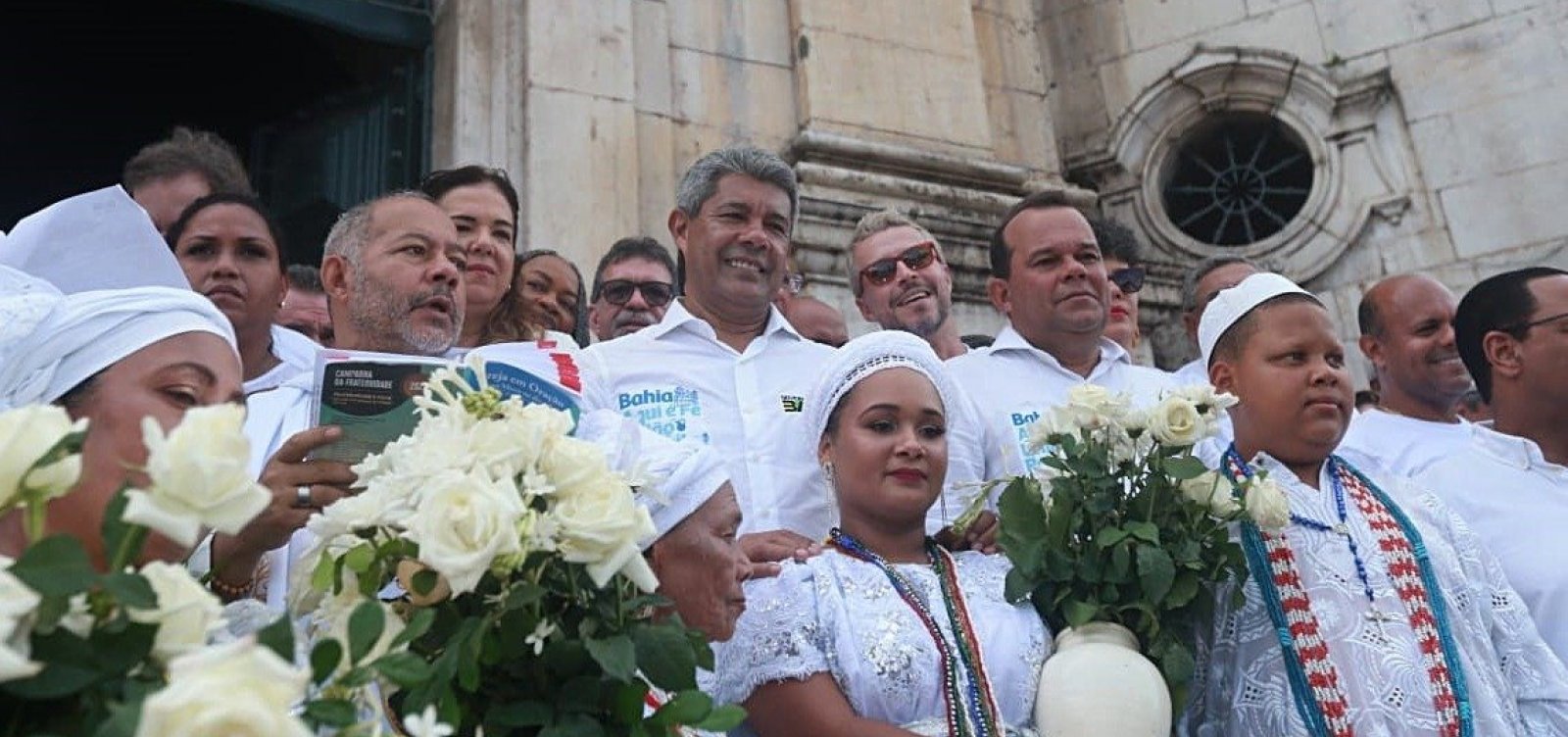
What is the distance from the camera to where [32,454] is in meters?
1.20

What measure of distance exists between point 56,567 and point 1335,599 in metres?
2.58

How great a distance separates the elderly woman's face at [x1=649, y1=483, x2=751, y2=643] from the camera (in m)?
2.25

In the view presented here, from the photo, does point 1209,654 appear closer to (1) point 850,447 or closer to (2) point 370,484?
(1) point 850,447

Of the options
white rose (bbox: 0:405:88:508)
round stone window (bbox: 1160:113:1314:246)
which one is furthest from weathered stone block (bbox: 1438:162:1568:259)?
white rose (bbox: 0:405:88:508)

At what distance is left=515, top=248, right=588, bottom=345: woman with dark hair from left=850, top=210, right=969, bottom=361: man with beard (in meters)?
1.02

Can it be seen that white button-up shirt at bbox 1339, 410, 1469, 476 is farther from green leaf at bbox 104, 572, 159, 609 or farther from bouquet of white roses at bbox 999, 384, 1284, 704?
green leaf at bbox 104, 572, 159, 609

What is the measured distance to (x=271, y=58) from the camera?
8.32 m

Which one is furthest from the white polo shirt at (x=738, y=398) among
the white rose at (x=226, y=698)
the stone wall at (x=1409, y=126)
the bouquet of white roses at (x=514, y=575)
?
the stone wall at (x=1409, y=126)

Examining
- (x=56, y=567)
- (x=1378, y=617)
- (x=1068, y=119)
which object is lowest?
(x=1378, y=617)

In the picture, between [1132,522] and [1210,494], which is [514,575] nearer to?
[1132,522]

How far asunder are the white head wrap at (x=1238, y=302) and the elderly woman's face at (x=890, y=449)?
854 mm

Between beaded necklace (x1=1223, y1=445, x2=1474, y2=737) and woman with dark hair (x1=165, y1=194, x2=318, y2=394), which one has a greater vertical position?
woman with dark hair (x1=165, y1=194, x2=318, y2=394)

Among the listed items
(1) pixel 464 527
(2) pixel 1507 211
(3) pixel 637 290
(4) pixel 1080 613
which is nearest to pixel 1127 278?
(3) pixel 637 290

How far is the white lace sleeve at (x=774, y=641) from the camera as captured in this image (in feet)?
8.31
